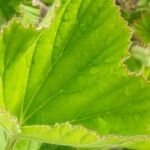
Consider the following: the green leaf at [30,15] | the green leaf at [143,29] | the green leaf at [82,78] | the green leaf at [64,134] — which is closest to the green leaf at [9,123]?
the green leaf at [64,134]

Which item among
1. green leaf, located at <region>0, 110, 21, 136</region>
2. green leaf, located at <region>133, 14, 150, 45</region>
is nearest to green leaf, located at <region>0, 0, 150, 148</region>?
green leaf, located at <region>0, 110, 21, 136</region>

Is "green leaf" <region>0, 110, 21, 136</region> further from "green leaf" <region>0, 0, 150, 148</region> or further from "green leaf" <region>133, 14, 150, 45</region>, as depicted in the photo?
"green leaf" <region>133, 14, 150, 45</region>

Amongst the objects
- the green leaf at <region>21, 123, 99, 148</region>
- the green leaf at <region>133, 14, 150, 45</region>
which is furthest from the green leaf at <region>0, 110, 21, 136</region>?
the green leaf at <region>133, 14, 150, 45</region>

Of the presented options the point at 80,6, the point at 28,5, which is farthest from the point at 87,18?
the point at 28,5

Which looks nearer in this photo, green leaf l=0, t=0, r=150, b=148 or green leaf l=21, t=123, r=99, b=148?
green leaf l=21, t=123, r=99, b=148

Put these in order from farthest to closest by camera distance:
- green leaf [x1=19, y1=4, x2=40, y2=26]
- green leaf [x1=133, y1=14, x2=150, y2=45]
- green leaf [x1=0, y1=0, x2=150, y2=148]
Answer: green leaf [x1=133, y1=14, x2=150, y2=45] → green leaf [x1=19, y1=4, x2=40, y2=26] → green leaf [x1=0, y1=0, x2=150, y2=148]

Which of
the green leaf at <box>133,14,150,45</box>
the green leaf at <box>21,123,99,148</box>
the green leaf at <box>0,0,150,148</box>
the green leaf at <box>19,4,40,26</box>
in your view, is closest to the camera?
the green leaf at <box>21,123,99,148</box>

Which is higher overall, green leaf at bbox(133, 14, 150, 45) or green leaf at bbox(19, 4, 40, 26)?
green leaf at bbox(19, 4, 40, 26)

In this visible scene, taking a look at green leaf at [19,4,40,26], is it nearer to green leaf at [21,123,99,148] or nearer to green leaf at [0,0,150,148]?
green leaf at [0,0,150,148]

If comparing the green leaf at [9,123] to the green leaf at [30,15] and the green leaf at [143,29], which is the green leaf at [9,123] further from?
the green leaf at [143,29]

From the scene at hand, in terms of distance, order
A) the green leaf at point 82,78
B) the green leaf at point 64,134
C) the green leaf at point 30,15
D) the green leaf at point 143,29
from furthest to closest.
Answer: the green leaf at point 143,29, the green leaf at point 30,15, the green leaf at point 82,78, the green leaf at point 64,134
